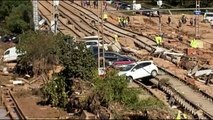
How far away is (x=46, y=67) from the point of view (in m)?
39.4

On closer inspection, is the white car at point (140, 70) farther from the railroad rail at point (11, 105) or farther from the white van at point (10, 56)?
the white van at point (10, 56)

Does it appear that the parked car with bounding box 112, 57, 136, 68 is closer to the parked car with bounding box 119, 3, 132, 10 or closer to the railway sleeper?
the railway sleeper

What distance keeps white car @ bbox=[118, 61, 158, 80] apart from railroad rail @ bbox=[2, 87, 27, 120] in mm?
7093

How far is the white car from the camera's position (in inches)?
1463

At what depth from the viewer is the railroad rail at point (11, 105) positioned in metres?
28.5

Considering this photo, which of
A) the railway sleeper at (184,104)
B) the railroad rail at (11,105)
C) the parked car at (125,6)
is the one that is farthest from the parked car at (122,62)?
the parked car at (125,6)

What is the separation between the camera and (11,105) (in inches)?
1242

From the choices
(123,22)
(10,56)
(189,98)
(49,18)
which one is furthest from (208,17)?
(189,98)

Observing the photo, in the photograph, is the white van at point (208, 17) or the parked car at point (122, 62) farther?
the white van at point (208, 17)

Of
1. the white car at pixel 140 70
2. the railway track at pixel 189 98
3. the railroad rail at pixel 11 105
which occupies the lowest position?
the railroad rail at pixel 11 105

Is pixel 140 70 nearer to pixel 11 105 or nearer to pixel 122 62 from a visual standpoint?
pixel 122 62

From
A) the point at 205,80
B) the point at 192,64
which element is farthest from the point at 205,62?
the point at 205,80

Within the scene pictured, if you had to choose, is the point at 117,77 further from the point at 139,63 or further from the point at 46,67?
the point at 46,67

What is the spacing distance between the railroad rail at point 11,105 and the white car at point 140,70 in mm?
7093
